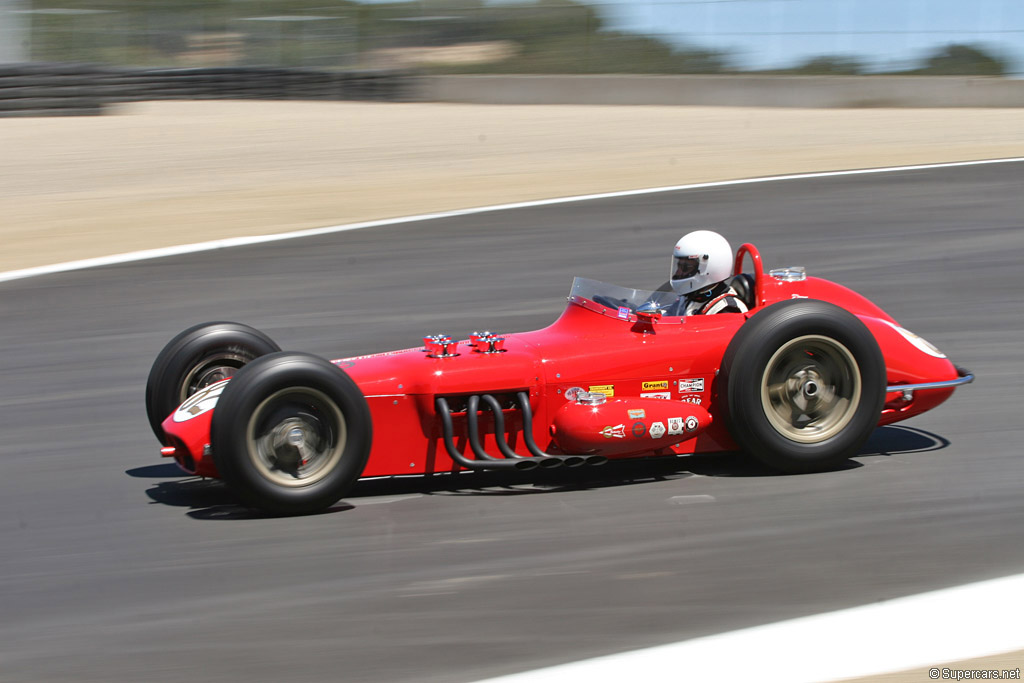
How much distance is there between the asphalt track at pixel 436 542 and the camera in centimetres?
423

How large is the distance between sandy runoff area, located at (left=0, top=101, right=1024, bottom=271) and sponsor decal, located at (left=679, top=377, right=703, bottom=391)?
24.7 ft

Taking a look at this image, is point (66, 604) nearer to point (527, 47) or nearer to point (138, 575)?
point (138, 575)

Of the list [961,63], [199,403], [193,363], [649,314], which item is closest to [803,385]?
[649,314]

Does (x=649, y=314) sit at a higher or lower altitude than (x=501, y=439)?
higher

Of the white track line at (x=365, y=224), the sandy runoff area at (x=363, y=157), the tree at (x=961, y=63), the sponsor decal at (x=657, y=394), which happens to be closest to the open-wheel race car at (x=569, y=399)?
the sponsor decal at (x=657, y=394)

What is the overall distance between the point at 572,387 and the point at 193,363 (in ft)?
6.34

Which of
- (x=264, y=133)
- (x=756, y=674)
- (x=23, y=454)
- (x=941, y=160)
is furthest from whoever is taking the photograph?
(x=264, y=133)

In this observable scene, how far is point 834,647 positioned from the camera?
406 cm

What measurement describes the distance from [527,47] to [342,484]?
1014 inches

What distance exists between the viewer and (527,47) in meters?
29.9

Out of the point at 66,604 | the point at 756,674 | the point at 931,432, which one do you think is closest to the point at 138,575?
the point at 66,604

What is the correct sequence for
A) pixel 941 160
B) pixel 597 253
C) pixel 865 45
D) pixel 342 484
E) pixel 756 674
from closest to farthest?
pixel 756 674 < pixel 342 484 < pixel 597 253 < pixel 941 160 < pixel 865 45

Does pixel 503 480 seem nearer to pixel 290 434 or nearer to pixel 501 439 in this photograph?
pixel 501 439

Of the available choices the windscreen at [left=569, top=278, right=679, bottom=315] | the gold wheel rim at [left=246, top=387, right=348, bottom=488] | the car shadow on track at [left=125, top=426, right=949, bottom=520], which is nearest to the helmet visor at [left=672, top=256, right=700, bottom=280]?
the windscreen at [left=569, top=278, right=679, bottom=315]
